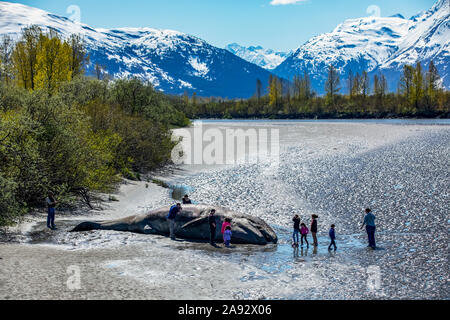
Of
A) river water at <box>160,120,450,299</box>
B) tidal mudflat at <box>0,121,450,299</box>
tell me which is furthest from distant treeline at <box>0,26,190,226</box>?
river water at <box>160,120,450,299</box>

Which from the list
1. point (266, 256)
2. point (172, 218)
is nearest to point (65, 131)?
point (172, 218)

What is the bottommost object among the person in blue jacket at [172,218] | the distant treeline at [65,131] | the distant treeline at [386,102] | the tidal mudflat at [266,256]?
the tidal mudflat at [266,256]

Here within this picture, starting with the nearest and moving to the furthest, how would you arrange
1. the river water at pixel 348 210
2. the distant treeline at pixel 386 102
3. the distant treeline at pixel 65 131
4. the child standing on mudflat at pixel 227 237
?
the river water at pixel 348 210 < the child standing on mudflat at pixel 227 237 < the distant treeline at pixel 65 131 < the distant treeline at pixel 386 102

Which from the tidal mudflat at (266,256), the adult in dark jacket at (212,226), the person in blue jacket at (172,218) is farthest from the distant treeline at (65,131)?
the adult in dark jacket at (212,226)

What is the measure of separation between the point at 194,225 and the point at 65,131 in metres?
10.4

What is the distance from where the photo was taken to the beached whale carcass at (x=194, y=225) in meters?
20.2

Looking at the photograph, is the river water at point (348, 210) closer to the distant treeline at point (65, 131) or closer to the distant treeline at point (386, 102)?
the distant treeline at point (65, 131)

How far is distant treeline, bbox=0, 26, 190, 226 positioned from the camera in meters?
21.8

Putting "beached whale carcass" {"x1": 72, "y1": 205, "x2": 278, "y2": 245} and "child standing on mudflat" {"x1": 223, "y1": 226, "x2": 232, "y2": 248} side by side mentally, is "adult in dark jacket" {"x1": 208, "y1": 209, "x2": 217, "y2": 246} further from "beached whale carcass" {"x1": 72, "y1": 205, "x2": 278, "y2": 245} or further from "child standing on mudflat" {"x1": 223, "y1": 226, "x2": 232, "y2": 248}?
"beached whale carcass" {"x1": 72, "y1": 205, "x2": 278, "y2": 245}

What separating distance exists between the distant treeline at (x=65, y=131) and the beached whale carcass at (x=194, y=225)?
3989 millimetres

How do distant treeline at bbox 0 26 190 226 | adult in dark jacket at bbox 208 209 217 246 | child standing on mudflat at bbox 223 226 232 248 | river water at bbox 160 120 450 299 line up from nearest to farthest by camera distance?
1. river water at bbox 160 120 450 299
2. child standing on mudflat at bbox 223 226 232 248
3. adult in dark jacket at bbox 208 209 217 246
4. distant treeline at bbox 0 26 190 226

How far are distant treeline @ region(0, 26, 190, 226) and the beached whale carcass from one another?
399 cm

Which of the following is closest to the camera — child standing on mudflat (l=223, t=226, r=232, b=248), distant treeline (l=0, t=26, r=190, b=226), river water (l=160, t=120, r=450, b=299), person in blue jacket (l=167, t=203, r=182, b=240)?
river water (l=160, t=120, r=450, b=299)
